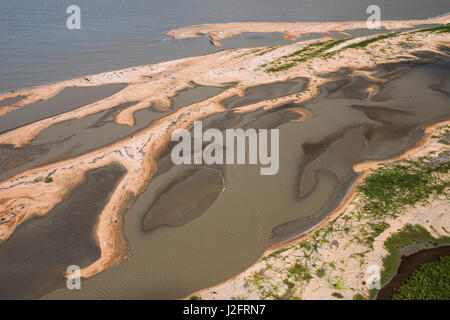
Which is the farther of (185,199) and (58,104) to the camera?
(58,104)

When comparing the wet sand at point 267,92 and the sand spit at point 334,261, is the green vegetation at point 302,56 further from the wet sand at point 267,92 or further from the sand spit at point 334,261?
the sand spit at point 334,261

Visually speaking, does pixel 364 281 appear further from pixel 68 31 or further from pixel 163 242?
pixel 68 31

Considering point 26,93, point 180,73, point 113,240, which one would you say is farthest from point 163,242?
point 26,93

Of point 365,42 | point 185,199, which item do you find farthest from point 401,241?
point 365,42

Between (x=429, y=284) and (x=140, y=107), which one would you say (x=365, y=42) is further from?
(x=429, y=284)

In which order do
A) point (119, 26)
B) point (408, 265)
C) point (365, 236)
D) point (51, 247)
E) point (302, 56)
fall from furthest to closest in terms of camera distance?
point (119, 26) < point (302, 56) < point (51, 247) < point (365, 236) < point (408, 265)

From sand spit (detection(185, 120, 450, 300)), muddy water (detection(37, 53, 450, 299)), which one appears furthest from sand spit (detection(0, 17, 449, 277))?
sand spit (detection(185, 120, 450, 300))
